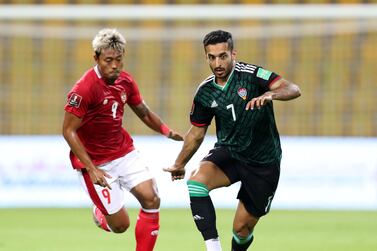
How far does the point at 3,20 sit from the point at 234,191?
468 cm

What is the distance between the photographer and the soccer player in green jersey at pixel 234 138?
7.79 meters

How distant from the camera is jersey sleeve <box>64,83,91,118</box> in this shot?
8.07 metres

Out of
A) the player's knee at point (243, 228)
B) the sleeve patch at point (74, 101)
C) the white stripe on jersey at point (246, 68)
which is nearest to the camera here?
the white stripe on jersey at point (246, 68)

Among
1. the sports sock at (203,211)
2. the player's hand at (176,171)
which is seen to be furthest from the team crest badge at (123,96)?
the sports sock at (203,211)

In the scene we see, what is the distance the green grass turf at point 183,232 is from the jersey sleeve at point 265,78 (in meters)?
2.45

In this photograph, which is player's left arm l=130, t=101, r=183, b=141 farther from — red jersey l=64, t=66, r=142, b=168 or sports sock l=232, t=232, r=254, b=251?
sports sock l=232, t=232, r=254, b=251

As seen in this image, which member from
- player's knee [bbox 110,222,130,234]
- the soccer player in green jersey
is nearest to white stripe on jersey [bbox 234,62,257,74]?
the soccer player in green jersey

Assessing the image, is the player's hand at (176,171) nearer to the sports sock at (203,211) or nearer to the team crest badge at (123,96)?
the sports sock at (203,211)

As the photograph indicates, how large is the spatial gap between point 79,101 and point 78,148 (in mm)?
396

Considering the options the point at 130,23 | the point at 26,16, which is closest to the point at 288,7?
the point at 130,23

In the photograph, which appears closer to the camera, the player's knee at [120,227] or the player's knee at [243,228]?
the player's knee at [243,228]

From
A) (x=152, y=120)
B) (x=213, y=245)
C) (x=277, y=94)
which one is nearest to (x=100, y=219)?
(x=152, y=120)

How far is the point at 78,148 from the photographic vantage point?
8047mm

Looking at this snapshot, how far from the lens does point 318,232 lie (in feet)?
37.4
